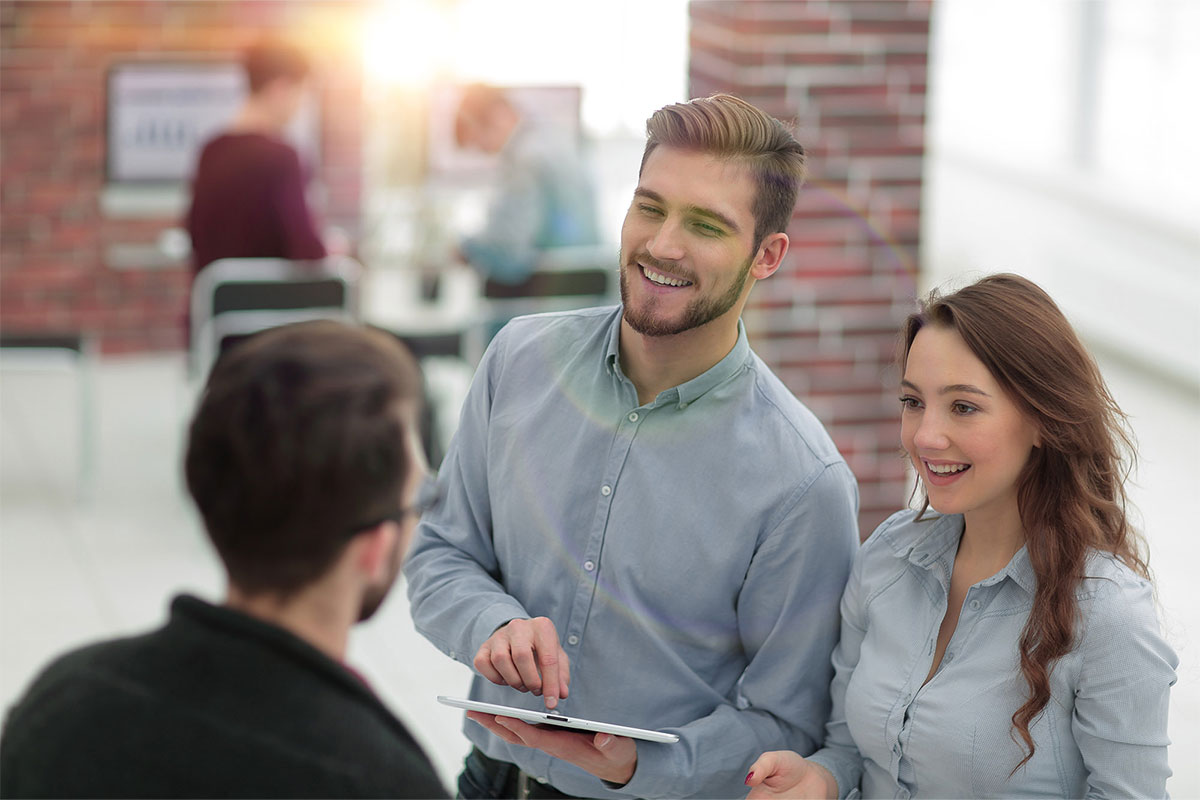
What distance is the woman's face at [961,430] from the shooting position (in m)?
1.85

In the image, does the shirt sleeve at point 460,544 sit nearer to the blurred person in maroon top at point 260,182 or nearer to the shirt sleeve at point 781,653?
the shirt sleeve at point 781,653

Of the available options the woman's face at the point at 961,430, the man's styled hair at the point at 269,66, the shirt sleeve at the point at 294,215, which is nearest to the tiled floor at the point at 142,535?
the shirt sleeve at the point at 294,215

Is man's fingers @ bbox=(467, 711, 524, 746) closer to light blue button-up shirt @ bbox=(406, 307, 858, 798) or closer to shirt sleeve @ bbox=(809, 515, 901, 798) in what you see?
light blue button-up shirt @ bbox=(406, 307, 858, 798)

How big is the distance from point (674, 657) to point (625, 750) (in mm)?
152

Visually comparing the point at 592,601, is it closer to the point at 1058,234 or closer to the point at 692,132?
the point at 692,132

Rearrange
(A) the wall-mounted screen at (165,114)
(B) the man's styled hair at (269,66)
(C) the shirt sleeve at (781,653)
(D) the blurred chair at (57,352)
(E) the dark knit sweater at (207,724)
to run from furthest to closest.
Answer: (A) the wall-mounted screen at (165,114)
(D) the blurred chair at (57,352)
(B) the man's styled hair at (269,66)
(C) the shirt sleeve at (781,653)
(E) the dark knit sweater at (207,724)

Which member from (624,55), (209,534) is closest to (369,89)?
(624,55)

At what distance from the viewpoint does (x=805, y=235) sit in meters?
4.01

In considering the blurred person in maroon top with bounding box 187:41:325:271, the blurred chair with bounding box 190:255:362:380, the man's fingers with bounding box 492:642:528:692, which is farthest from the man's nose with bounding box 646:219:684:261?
the blurred person in maroon top with bounding box 187:41:325:271

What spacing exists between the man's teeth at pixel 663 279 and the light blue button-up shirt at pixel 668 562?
0.14 meters

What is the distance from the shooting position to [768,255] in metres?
2.01

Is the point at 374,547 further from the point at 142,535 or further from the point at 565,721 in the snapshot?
the point at 142,535

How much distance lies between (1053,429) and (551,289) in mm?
3919

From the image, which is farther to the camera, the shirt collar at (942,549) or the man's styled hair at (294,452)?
the shirt collar at (942,549)
